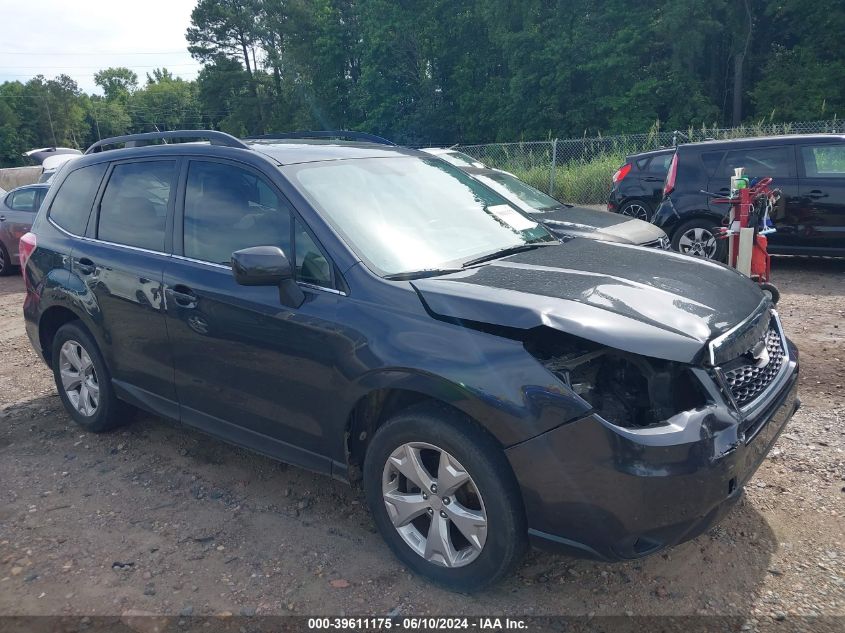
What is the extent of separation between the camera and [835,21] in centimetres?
3011

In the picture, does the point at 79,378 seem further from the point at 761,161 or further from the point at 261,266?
the point at 761,161

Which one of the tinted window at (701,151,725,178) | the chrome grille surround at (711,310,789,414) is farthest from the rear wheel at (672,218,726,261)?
the chrome grille surround at (711,310,789,414)

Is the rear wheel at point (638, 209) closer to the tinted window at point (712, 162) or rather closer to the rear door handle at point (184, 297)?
the tinted window at point (712, 162)

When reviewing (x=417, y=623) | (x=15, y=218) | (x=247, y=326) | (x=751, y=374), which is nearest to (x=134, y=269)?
(x=247, y=326)

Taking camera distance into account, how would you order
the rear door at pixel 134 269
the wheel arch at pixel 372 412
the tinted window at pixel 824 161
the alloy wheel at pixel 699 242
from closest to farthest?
1. the wheel arch at pixel 372 412
2. the rear door at pixel 134 269
3. the tinted window at pixel 824 161
4. the alloy wheel at pixel 699 242

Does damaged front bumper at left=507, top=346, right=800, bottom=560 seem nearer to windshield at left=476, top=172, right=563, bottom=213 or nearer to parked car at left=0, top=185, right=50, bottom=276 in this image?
windshield at left=476, top=172, right=563, bottom=213

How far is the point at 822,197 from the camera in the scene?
8258mm

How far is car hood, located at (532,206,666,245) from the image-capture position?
282 inches

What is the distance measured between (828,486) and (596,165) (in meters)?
15.1

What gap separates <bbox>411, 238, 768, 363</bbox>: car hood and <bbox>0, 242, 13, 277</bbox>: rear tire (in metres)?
11.4

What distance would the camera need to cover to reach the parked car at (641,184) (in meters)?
10.9

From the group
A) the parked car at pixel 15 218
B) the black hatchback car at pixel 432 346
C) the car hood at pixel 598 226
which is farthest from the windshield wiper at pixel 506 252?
the parked car at pixel 15 218

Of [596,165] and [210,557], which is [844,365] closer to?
[210,557]

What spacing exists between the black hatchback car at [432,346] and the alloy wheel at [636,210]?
25.5 ft
